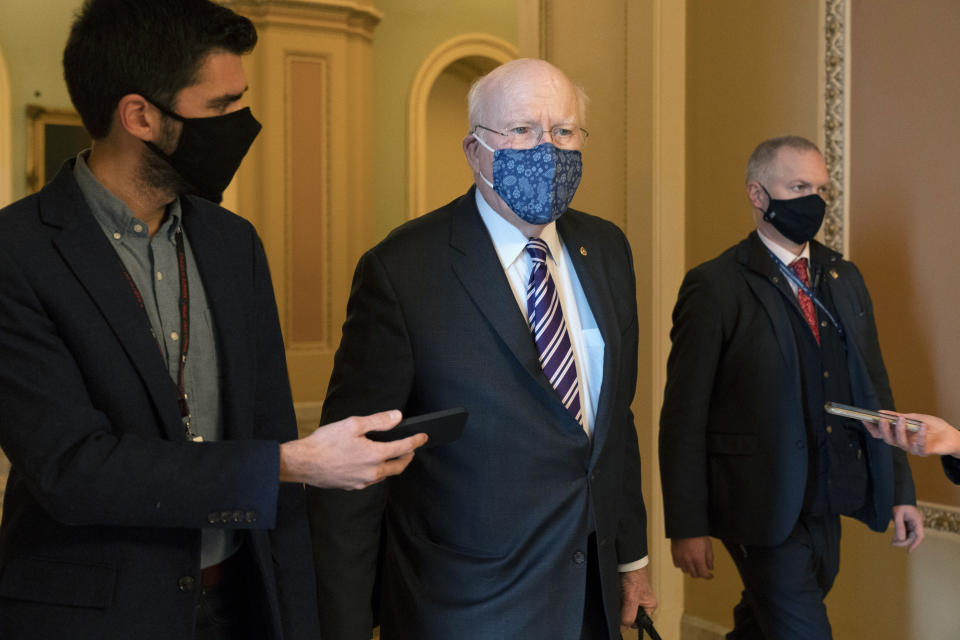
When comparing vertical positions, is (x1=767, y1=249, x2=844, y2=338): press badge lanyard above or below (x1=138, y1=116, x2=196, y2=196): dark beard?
below

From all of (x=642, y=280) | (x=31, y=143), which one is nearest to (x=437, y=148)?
(x=31, y=143)

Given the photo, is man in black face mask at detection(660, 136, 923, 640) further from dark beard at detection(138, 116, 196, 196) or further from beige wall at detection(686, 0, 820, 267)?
dark beard at detection(138, 116, 196, 196)

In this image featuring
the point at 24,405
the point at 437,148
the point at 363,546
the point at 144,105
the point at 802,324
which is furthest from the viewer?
the point at 437,148

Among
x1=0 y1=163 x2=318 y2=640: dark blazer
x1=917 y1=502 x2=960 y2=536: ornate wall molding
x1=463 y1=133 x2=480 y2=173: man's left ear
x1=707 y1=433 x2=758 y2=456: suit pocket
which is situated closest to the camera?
x1=0 y1=163 x2=318 y2=640: dark blazer

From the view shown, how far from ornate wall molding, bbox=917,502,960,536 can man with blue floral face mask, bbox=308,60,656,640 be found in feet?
5.74

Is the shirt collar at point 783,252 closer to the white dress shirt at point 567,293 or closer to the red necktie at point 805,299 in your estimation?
the red necktie at point 805,299

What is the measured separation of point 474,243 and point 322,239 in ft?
23.9

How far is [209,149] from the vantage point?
174 cm

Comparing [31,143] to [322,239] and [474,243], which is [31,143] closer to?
[322,239]

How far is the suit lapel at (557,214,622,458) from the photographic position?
202 centimetres

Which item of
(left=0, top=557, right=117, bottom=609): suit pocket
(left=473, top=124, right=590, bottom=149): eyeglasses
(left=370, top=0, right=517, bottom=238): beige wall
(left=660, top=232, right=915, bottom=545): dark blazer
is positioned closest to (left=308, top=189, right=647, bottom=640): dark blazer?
(left=473, top=124, right=590, bottom=149): eyeglasses

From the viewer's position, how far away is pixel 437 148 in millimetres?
10445

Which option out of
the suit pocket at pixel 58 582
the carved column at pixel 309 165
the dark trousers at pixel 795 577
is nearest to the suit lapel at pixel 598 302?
the suit pocket at pixel 58 582

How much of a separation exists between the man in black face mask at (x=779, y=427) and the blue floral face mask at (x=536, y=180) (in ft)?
Result: 3.48
